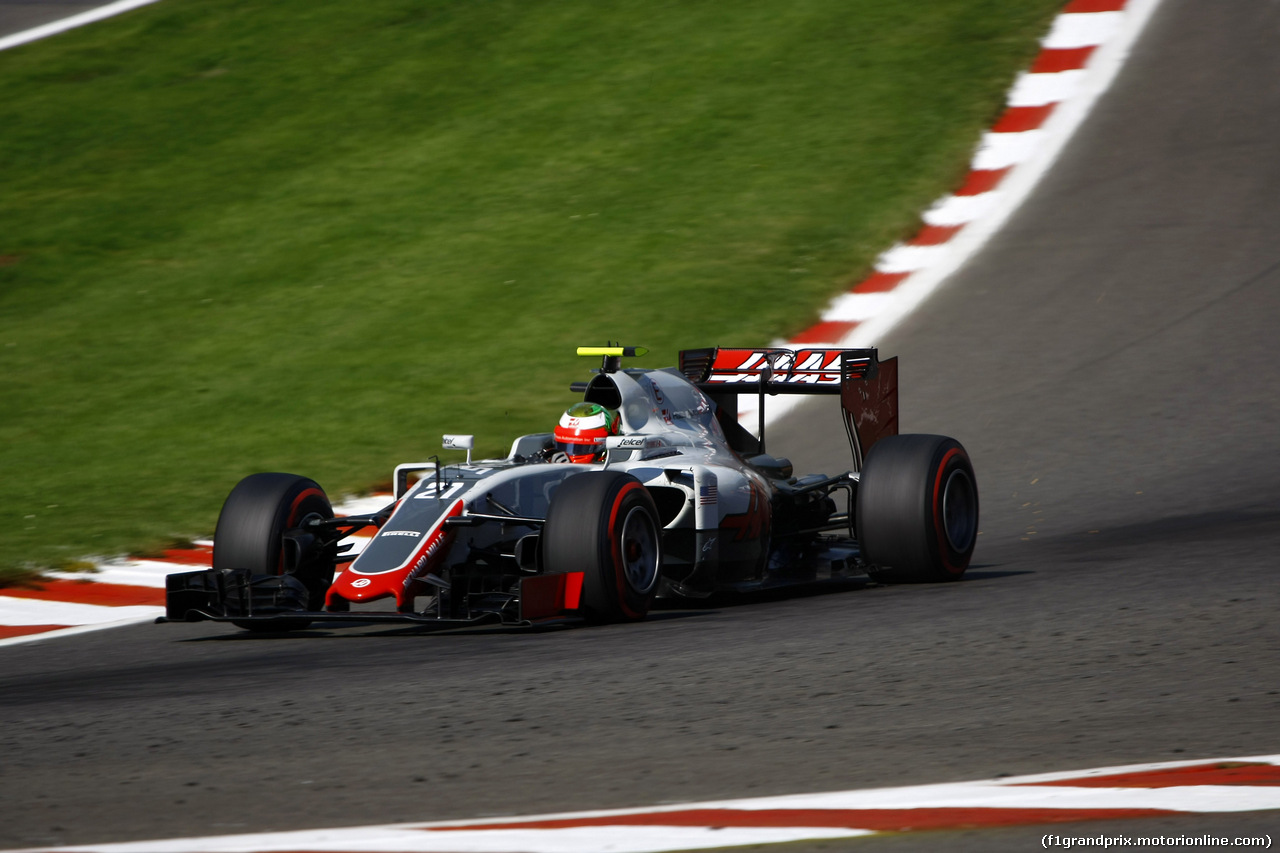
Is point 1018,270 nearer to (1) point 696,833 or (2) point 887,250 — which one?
(2) point 887,250

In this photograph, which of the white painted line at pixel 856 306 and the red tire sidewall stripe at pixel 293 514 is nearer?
the red tire sidewall stripe at pixel 293 514

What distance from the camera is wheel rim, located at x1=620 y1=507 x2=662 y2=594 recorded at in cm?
783

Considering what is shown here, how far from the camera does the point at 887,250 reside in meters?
16.4

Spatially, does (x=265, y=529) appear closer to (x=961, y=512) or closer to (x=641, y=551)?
(x=641, y=551)

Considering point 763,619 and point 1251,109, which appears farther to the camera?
point 1251,109

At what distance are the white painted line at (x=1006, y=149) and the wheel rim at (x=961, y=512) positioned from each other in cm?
984

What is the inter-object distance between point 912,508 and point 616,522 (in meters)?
1.82

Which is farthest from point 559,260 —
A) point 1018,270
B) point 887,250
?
point 1018,270

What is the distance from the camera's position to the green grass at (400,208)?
13430 millimetres

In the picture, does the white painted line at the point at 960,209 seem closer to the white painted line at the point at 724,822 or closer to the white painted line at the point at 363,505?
the white painted line at the point at 363,505

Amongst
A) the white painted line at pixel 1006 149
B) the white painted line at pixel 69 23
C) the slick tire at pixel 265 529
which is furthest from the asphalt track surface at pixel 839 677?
the white painted line at pixel 69 23

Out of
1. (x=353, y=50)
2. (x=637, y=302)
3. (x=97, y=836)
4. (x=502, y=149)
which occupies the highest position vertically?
(x=353, y=50)

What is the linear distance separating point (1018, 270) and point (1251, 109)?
4.97 m

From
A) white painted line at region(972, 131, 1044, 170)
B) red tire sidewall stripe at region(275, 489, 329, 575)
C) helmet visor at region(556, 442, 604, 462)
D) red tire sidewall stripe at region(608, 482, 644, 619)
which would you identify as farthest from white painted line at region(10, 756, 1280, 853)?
white painted line at region(972, 131, 1044, 170)
